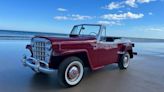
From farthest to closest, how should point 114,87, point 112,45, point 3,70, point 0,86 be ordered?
point 112,45, point 3,70, point 114,87, point 0,86

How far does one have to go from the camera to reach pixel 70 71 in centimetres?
443

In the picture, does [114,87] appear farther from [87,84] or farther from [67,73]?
[67,73]

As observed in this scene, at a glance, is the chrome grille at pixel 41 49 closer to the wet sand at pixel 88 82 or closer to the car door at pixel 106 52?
the wet sand at pixel 88 82

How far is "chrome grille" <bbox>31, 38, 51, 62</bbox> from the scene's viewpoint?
4344mm

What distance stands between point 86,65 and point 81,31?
165 centimetres

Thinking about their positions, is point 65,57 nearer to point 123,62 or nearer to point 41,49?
point 41,49

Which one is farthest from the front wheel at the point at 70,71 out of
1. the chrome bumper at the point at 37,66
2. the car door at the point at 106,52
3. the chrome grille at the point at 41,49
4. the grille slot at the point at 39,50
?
the car door at the point at 106,52

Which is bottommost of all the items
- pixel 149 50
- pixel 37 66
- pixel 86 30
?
pixel 149 50

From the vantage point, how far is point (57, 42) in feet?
13.8

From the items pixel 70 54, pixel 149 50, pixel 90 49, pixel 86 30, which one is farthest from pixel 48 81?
pixel 149 50

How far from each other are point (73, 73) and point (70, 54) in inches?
19.3

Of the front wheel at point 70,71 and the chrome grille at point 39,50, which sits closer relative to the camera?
the front wheel at point 70,71

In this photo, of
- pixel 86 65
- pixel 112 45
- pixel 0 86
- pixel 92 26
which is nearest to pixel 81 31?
pixel 92 26

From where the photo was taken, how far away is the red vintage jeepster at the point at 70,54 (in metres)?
4.24
